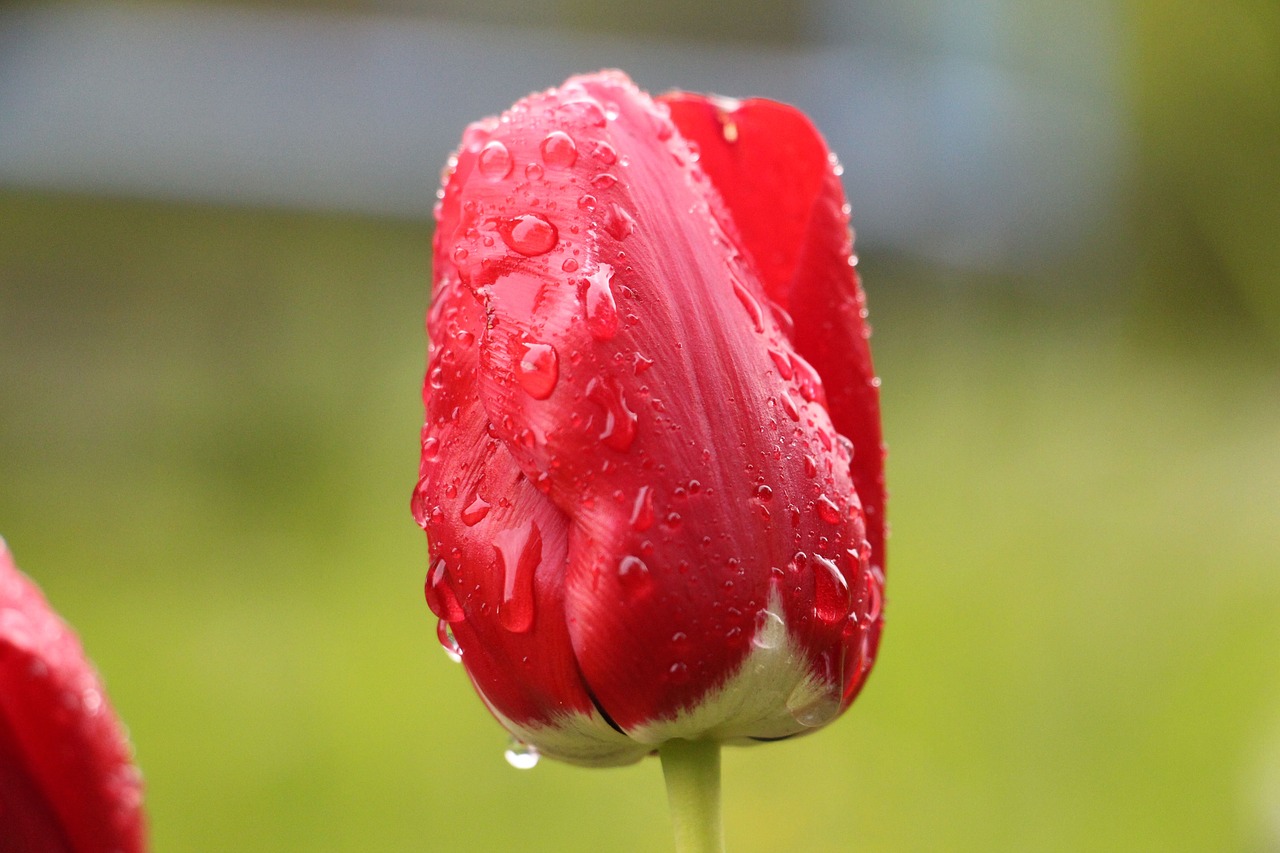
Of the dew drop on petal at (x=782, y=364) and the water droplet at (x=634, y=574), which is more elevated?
the dew drop on petal at (x=782, y=364)

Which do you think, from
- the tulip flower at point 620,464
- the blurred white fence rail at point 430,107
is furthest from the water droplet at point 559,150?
the blurred white fence rail at point 430,107

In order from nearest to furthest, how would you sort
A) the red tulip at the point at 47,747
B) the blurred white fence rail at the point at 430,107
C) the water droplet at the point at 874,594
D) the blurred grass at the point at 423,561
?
1. the red tulip at the point at 47,747
2. the water droplet at the point at 874,594
3. the blurred grass at the point at 423,561
4. the blurred white fence rail at the point at 430,107

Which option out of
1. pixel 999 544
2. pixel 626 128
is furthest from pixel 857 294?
pixel 999 544

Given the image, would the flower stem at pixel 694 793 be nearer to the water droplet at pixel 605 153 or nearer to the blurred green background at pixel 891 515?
the water droplet at pixel 605 153

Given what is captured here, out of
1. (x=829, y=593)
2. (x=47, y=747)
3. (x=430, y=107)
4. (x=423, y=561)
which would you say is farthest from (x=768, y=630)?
(x=430, y=107)

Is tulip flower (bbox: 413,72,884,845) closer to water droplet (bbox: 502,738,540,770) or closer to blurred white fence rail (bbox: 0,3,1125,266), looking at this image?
water droplet (bbox: 502,738,540,770)

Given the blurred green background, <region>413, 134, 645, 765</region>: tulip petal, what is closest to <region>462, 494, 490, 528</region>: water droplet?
<region>413, 134, 645, 765</region>: tulip petal

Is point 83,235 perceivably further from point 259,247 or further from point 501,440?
point 501,440

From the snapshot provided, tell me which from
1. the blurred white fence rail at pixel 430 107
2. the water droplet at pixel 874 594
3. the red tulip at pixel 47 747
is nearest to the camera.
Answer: the red tulip at pixel 47 747
